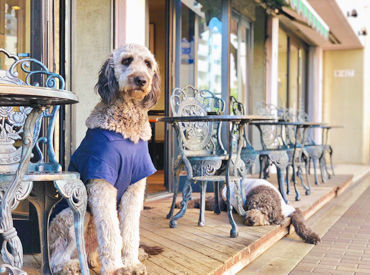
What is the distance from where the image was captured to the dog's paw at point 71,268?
249 centimetres

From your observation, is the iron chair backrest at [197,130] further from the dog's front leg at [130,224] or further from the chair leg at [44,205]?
the chair leg at [44,205]

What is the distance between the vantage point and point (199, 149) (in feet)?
14.4

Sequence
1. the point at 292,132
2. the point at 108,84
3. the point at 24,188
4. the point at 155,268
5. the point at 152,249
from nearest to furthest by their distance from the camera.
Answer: the point at 24,188, the point at 108,84, the point at 155,268, the point at 152,249, the point at 292,132

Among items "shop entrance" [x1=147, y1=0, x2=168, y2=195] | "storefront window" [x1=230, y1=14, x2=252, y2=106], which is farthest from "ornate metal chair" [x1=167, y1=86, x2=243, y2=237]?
"storefront window" [x1=230, y1=14, x2=252, y2=106]

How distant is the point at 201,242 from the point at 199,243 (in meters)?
0.03

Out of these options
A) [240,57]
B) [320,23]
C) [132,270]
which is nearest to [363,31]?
[320,23]

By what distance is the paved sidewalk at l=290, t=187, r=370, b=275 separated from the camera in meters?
3.42

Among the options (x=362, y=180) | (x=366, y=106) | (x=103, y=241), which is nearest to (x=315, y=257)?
(x=103, y=241)

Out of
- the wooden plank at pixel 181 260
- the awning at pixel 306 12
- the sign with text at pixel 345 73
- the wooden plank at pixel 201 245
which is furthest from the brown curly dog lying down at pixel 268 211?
the sign with text at pixel 345 73

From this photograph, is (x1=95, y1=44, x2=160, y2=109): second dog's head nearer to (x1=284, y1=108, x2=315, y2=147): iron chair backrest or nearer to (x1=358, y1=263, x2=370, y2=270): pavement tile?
(x1=358, y1=263, x2=370, y2=270): pavement tile

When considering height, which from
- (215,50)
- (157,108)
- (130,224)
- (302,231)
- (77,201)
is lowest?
(302,231)

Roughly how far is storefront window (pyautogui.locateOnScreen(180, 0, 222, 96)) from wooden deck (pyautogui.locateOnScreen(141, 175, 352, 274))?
2229 mm

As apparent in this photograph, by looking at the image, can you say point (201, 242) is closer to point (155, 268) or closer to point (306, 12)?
point (155, 268)

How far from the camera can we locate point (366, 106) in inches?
570
